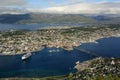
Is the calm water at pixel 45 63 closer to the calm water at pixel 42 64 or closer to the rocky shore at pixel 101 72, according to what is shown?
the calm water at pixel 42 64

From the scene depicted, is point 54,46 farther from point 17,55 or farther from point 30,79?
point 30,79

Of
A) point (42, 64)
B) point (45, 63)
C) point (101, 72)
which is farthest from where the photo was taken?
point (45, 63)

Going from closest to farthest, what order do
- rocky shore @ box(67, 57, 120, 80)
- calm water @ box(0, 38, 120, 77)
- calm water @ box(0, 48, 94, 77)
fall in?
rocky shore @ box(67, 57, 120, 80)
calm water @ box(0, 48, 94, 77)
calm water @ box(0, 38, 120, 77)

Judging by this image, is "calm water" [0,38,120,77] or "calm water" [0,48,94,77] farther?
"calm water" [0,38,120,77]

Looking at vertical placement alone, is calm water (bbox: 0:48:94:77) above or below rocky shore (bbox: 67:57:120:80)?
below

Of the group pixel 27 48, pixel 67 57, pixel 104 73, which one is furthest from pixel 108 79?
pixel 27 48

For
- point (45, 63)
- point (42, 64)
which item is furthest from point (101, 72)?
point (45, 63)

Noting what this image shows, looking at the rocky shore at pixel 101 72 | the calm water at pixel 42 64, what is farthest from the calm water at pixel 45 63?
the rocky shore at pixel 101 72

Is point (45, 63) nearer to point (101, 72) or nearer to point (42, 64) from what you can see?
point (42, 64)

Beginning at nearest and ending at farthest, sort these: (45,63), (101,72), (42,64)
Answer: (101,72) → (42,64) → (45,63)

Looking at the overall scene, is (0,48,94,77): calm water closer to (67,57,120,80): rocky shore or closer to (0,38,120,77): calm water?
(0,38,120,77): calm water

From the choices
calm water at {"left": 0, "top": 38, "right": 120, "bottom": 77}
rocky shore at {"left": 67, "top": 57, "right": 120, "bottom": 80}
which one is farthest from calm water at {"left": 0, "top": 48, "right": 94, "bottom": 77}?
rocky shore at {"left": 67, "top": 57, "right": 120, "bottom": 80}
